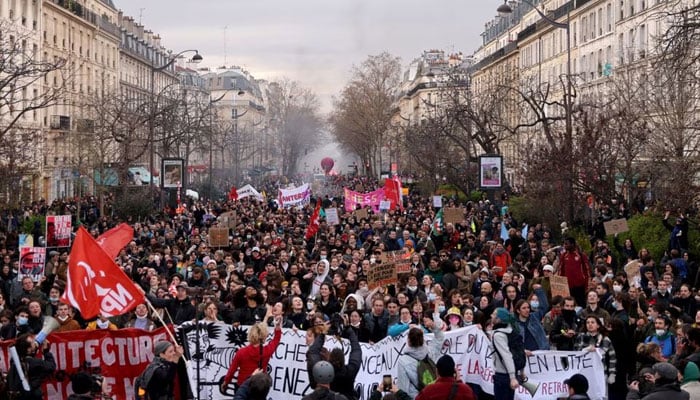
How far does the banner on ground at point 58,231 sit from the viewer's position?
26219mm

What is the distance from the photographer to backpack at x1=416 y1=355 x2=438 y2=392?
11.0m

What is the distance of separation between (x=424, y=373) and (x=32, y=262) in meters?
11.7

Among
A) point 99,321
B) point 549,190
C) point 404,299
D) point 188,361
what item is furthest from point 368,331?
point 549,190

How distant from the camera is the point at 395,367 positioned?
12742 millimetres

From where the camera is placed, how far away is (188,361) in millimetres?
12805

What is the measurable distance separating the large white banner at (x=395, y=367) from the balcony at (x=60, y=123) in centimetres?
5604

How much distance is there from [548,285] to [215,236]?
11.9 meters

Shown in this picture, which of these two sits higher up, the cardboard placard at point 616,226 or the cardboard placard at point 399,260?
the cardboard placard at point 616,226

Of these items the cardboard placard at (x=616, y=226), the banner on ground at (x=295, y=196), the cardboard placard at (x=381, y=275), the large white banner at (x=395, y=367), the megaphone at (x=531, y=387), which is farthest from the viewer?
the banner on ground at (x=295, y=196)

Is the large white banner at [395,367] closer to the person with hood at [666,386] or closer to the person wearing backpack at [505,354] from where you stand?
the person wearing backpack at [505,354]

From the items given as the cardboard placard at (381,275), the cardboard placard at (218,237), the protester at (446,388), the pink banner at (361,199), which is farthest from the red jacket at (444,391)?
the pink banner at (361,199)

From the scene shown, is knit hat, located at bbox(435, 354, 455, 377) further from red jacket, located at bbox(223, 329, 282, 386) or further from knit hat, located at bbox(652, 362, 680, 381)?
red jacket, located at bbox(223, 329, 282, 386)

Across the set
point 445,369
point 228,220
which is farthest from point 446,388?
point 228,220

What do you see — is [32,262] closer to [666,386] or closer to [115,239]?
[115,239]
